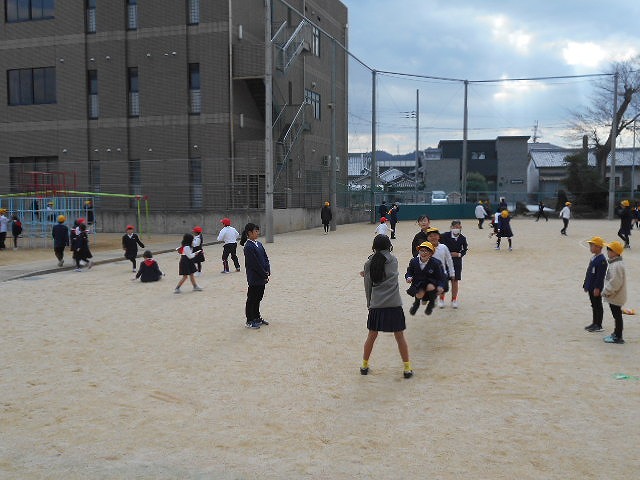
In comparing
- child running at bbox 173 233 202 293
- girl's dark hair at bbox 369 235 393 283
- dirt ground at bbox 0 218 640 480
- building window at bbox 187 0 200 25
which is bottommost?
dirt ground at bbox 0 218 640 480

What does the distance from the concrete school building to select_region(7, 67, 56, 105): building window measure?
0.18ft

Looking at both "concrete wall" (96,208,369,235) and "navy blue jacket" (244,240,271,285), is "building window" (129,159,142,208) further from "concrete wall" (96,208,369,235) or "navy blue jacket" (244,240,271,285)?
"navy blue jacket" (244,240,271,285)

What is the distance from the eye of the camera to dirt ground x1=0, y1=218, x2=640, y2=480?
5.26m

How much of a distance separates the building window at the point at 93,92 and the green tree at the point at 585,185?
3863 centimetres

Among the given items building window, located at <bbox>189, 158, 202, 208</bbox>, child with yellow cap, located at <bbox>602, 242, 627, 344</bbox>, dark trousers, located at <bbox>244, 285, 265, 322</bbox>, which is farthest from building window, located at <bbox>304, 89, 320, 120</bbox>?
child with yellow cap, located at <bbox>602, 242, 627, 344</bbox>

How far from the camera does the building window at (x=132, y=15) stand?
3347 cm

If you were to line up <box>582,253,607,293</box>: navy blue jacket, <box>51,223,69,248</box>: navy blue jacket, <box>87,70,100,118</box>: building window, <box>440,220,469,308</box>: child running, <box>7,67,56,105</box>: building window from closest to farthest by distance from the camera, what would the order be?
<box>582,253,607,293</box>: navy blue jacket < <box>440,220,469,308</box>: child running < <box>51,223,69,248</box>: navy blue jacket < <box>87,70,100,118</box>: building window < <box>7,67,56,105</box>: building window

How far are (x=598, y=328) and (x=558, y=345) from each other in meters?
1.20

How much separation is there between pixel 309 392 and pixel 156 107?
28983 mm

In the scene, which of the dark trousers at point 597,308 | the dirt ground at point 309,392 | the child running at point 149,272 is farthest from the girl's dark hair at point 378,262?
the child running at point 149,272

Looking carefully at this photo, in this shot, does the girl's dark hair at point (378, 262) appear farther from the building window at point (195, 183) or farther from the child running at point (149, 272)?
the building window at point (195, 183)

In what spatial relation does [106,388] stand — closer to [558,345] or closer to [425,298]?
[425,298]

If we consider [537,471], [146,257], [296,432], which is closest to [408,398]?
[296,432]

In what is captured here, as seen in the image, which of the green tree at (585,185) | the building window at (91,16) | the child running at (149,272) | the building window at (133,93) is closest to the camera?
the child running at (149,272)
